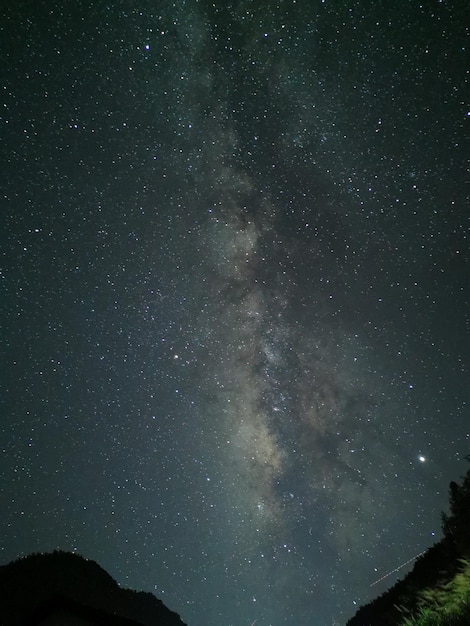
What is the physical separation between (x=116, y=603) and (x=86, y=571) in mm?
3415

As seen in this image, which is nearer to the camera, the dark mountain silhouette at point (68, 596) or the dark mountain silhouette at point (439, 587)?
the dark mountain silhouette at point (439, 587)

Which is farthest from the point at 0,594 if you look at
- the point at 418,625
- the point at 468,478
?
the point at 468,478

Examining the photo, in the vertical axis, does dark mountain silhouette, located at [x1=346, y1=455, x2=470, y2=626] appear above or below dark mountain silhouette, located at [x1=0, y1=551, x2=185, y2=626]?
below

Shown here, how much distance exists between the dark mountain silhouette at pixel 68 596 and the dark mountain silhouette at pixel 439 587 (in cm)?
853

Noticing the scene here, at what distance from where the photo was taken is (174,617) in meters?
24.6

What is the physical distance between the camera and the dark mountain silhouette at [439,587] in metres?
5.40

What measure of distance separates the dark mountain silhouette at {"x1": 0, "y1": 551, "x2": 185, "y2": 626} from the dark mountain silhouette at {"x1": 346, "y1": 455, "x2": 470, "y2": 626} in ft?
28.0

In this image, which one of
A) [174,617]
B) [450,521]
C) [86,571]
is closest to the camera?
[450,521]

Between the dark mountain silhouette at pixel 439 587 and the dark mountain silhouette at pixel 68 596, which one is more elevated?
the dark mountain silhouette at pixel 68 596

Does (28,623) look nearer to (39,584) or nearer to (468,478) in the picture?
(39,584)

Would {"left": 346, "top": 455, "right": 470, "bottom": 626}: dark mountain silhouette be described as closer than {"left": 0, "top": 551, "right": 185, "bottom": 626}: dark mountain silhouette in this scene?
Yes

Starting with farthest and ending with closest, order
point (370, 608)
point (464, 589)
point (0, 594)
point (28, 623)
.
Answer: point (0, 594) → point (370, 608) → point (28, 623) → point (464, 589)

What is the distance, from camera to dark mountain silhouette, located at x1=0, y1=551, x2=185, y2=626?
468 inches

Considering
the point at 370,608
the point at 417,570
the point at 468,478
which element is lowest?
the point at 370,608
